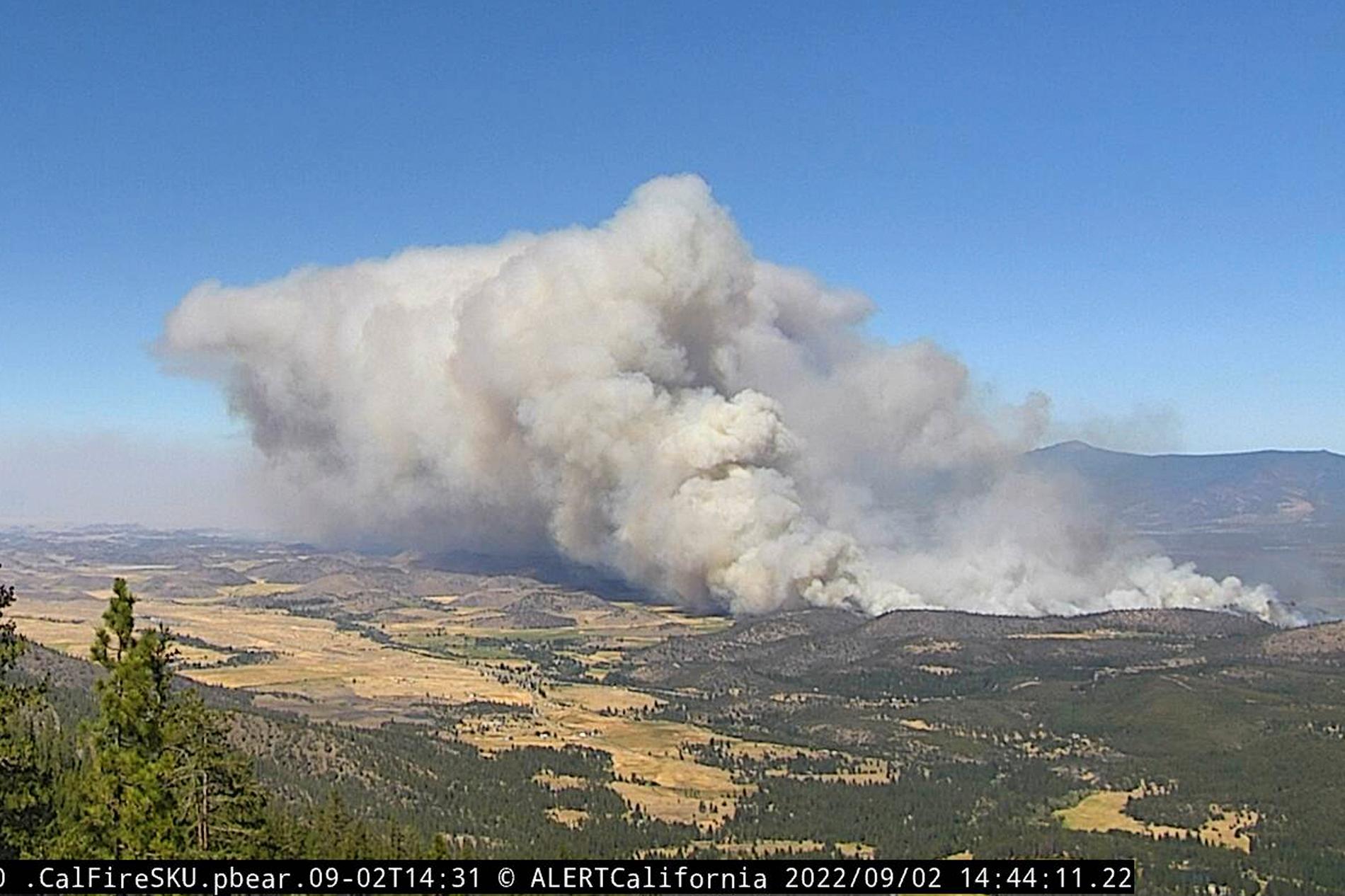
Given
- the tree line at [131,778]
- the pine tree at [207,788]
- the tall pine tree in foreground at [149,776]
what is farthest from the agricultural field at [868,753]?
the tall pine tree in foreground at [149,776]

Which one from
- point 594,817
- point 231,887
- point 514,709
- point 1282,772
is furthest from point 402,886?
point 514,709

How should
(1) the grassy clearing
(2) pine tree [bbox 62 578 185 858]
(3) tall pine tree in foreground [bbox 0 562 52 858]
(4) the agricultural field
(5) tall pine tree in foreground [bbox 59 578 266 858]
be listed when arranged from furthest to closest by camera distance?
(1) the grassy clearing < (4) the agricultural field < (5) tall pine tree in foreground [bbox 59 578 266 858] < (2) pine tree [bbox 62 578 185 858] < (3) tall pine tree in foreground [bbox 0 562 52 858]

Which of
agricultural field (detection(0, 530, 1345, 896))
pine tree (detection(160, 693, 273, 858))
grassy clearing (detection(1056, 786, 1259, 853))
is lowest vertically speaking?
grassy clearing (detection(1056, 786, 1259, 853))

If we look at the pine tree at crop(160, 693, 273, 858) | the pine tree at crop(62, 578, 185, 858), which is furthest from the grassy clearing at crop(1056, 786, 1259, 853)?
the pine tree at crop(62, 578, 185, 858)

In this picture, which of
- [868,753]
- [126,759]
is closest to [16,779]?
[126,759]

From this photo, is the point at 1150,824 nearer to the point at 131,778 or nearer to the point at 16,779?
the point at 131,778

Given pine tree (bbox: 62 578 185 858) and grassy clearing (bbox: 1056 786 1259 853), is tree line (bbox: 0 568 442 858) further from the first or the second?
grassy clearing (bbox: 1056 786 1259 853)

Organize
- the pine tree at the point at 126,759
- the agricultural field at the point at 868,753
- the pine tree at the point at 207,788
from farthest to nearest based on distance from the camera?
the agricultural field at the point at 868,753 → the pine tree at the point at 207,788 → the pine tree at the point at 126,759

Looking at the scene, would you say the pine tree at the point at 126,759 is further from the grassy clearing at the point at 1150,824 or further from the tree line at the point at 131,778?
the grassy clearing at the point at 1150,824

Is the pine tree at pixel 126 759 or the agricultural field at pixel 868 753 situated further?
the agricultural field at pixel 868 753

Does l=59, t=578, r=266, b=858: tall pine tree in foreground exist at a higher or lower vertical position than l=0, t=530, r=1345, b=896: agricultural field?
higher

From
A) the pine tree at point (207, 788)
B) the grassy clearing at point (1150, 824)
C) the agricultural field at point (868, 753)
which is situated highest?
the pine tree at point (207, 788)
